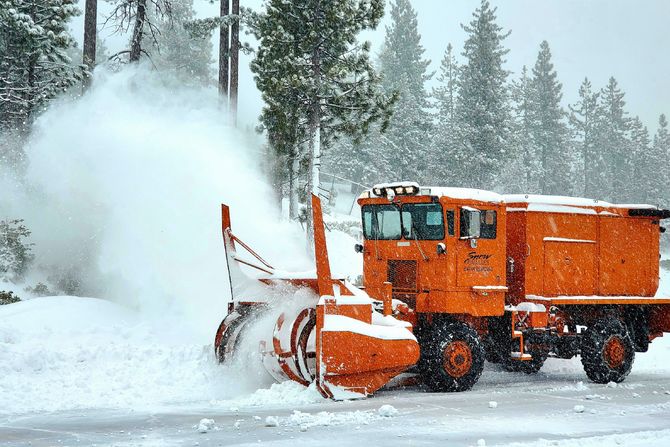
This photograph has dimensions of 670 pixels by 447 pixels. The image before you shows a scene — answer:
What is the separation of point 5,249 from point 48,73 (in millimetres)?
6484

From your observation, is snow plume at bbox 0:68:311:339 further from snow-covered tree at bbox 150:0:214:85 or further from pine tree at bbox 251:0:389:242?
snow-covered tree at bbox 150:0:214:85

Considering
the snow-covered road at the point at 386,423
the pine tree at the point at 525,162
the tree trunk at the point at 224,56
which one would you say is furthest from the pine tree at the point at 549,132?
the snow-covered road at the point at 386,423

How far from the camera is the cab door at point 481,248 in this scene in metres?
11.6

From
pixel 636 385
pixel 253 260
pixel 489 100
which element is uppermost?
pixel 489 100

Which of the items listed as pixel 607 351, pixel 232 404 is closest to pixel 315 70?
pixel 607 351

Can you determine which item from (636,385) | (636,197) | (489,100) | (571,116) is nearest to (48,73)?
(636,385)

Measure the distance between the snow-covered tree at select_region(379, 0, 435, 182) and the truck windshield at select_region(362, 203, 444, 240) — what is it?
111 ft

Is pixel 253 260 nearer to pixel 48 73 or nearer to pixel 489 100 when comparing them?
pixel 48 73

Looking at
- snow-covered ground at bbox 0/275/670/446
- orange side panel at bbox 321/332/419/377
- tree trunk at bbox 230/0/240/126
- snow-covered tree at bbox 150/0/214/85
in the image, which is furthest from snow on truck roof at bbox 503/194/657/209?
snow-covered tree at bbox 150/0/214/85

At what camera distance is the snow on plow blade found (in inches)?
390

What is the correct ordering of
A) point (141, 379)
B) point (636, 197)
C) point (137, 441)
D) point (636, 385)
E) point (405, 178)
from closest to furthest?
point (137, 441) → point (141, 379) → point (636, 385) → point (405, 178) → point (636, 197)

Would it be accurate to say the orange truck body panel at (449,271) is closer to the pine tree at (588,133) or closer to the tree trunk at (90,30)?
the tree trunk at (90,30)

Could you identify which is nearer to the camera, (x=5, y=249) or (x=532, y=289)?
(x=532, y=289)

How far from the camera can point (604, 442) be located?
25.1 feet
